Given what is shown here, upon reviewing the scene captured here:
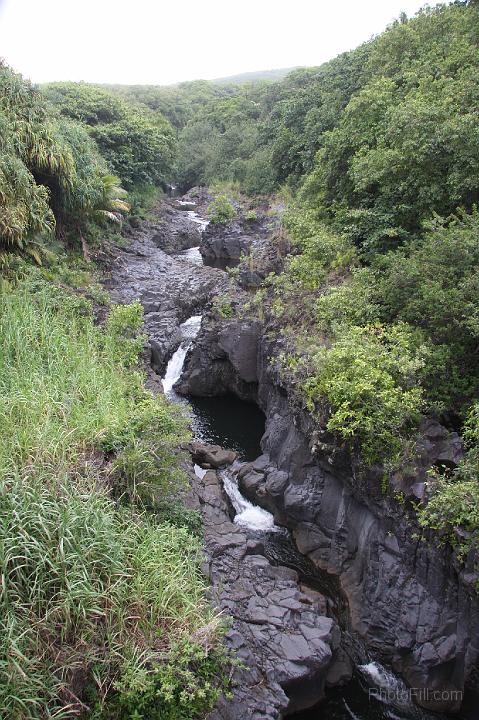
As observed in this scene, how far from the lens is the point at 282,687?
705 cm

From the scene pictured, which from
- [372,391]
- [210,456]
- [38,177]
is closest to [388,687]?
[372,391]

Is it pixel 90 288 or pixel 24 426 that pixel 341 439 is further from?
pixel 90 288

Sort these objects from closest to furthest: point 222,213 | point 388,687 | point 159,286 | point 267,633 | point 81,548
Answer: point 81,548 → point 267,633 → point 388,687 → point 159,286 → point 222,213


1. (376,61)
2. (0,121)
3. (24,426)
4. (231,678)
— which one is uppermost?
(376,61)

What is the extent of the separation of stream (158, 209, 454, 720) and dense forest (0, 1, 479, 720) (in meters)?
2.98

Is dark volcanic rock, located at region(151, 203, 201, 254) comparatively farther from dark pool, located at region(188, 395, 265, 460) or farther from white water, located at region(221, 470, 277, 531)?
white water, located at region(221, 470, 277, 531)

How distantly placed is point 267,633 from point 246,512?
12.7 feet

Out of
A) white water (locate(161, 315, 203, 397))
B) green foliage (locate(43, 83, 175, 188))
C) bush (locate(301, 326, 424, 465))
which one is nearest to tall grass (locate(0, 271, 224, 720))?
bush (locate(301, 326, 424, 465))

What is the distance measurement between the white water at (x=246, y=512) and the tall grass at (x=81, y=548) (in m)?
3.48

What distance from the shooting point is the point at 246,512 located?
11414mm

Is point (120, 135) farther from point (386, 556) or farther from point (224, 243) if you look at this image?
point (386, 556)

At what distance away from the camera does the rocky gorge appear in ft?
23.7

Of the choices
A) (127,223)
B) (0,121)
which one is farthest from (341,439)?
(127,223)

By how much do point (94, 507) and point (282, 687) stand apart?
3.94 metres
